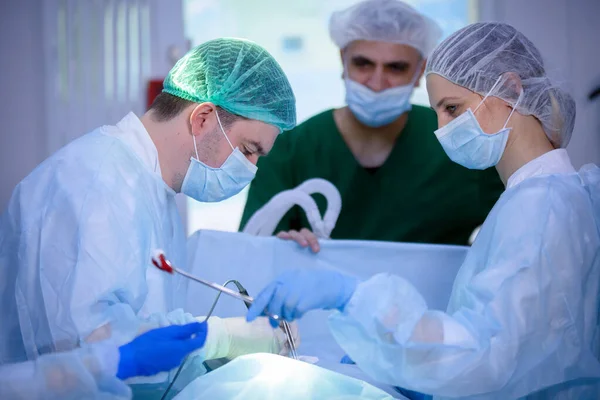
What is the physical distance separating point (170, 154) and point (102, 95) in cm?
188

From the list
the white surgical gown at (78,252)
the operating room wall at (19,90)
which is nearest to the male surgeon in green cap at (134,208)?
the white surgical gown at (78,252)

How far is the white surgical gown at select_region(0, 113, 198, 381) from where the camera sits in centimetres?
141

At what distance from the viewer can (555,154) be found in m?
1.61

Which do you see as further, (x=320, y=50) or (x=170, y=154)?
(x=320, y=50)

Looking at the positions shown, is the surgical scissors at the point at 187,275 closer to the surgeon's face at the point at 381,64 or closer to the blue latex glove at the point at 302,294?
the blue latex glove at the point at 302,294

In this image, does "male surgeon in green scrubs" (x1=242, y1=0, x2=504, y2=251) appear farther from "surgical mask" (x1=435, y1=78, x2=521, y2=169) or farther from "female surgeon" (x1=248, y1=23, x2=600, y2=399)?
"female surgeon" (x1=248, y1=23, x2=600, y2=399)

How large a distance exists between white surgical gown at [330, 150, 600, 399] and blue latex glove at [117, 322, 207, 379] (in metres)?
0.31

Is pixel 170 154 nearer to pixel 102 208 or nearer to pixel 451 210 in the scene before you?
pixel 102 208

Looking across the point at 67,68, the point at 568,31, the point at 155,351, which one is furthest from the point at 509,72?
the point at 67,68

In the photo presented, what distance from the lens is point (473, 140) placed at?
64.8 inches

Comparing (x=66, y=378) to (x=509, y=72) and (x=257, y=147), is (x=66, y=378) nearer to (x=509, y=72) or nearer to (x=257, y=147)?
(x=257, y=147)

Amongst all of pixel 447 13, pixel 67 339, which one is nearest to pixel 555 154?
pixel 67 339

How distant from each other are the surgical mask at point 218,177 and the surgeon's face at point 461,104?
51 cm

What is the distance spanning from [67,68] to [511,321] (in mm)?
2763
